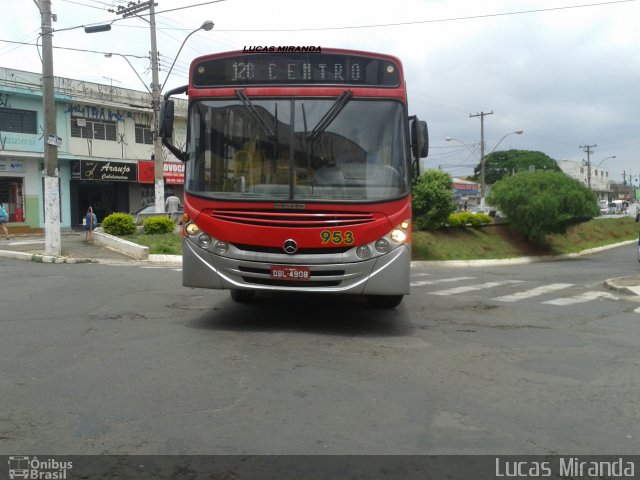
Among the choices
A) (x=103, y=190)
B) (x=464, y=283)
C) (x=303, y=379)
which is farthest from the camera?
(x=103, y=190)

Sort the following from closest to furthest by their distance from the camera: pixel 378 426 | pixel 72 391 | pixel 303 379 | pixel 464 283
A: 1. pixel 378 426
2. pixel 72 391
3. pixel 303 379
4. pixel 464 283

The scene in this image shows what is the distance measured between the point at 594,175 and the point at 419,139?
447 ft

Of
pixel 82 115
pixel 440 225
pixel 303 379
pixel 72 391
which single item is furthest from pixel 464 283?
pixel 82 115

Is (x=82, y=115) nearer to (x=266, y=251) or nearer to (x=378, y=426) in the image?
(x=266, y=251)

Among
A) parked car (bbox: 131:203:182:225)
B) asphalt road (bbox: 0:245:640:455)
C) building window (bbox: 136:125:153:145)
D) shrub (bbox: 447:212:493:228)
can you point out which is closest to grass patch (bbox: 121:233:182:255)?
parked car (bbox: 131:203:182:225)

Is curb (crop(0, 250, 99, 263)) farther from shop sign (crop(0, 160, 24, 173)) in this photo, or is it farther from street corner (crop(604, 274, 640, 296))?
street corner (crop(604, 274, 640, 296))

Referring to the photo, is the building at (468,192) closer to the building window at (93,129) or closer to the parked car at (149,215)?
the building window at (93,129)

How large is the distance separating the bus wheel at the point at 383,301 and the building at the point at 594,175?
10674 centimetres

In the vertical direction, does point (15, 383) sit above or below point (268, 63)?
below

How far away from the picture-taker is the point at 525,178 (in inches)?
1303

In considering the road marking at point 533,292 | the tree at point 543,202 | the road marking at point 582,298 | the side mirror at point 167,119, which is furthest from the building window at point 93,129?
the road marking at point 582,298

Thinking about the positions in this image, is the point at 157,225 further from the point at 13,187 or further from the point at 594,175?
the point at 594,175

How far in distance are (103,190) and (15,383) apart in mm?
29048

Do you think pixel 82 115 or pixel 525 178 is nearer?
pixel 82 115
